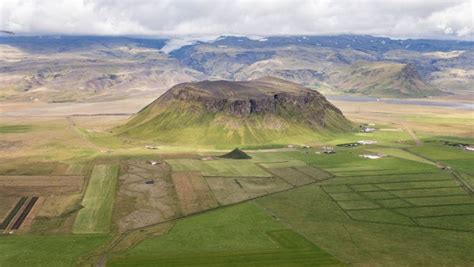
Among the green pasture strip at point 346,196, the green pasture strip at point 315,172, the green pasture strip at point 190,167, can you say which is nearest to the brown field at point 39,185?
the green pasture strip at point 190,167

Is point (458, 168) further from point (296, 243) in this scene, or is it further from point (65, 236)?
point (65, 236)

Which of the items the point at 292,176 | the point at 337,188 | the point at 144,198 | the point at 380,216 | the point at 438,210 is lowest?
the point at 144,198

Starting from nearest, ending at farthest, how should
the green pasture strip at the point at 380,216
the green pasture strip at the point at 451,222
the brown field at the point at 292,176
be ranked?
1. the green pasture strip at the point at 451,222
2. the green pasture strip at the point at 380,216
3. the brown field at the point at 292,176

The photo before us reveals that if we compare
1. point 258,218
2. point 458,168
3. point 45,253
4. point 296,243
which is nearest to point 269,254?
point 296,243

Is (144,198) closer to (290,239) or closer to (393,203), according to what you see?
(290,239)

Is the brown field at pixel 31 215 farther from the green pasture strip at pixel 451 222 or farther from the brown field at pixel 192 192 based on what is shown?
the green pasture strip at pixel 451 222

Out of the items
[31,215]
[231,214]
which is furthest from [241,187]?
[31,215]
